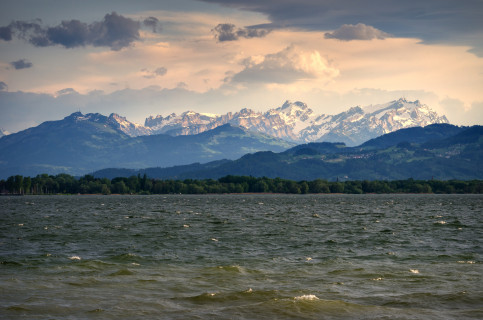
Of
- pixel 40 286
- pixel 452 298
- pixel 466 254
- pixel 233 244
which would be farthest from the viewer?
pixel 233 244

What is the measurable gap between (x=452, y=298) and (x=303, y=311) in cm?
1134

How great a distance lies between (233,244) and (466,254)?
94.6 feet

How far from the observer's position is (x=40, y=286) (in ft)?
133

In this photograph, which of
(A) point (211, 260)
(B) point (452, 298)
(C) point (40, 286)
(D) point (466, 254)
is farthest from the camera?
(D) point (466, 254)

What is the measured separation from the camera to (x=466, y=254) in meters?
59.2

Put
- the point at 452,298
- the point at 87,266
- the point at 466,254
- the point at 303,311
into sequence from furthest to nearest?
the point at 466,254, the point at 87,266, the point at 452,298, the point at 303,311

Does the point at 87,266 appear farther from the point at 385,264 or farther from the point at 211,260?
the point at 385,264

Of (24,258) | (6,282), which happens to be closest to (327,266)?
(6,282)

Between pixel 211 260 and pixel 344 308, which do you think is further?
pixel 211 260

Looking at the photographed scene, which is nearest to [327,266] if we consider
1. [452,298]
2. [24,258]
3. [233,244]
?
[452,298]

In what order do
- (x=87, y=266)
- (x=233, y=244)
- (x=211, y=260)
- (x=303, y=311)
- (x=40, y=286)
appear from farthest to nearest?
(x=233, y=244) → (x=211, y=260) → (x=87, y=266) → (x=40, y=286) → (x=303, y=311)

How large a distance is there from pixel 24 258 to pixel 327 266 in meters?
31.9

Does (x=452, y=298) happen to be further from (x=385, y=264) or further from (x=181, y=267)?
(x=181, y=267)

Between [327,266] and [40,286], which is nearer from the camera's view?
[40,286]
